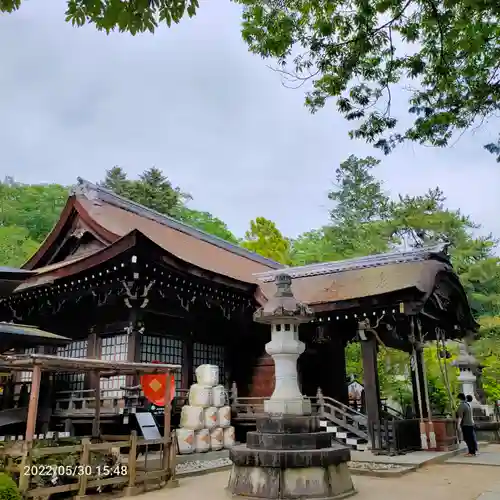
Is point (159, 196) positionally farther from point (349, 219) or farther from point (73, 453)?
point (73, 453)

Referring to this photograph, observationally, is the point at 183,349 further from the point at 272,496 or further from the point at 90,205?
the point at 272,496

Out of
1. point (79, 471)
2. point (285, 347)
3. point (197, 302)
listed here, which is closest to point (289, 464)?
point (285, 347)

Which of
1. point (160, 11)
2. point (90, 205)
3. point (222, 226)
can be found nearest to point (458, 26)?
point (160, 11)

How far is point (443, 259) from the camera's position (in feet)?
42.3

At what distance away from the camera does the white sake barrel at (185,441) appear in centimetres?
1021

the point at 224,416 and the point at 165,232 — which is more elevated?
the point at 165,232

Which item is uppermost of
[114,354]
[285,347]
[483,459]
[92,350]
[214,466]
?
[92,350]

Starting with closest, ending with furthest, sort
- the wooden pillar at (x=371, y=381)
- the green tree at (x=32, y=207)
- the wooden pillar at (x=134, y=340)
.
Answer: the wooden pillar at (x=371, y=381) < the wooden pillar at (x=134, y=340) < the green tree at (x=32, y=207)

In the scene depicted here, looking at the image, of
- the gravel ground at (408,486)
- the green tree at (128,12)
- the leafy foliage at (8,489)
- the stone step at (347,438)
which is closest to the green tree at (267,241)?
the stone step at (347,438)

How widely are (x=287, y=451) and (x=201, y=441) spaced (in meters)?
4.48

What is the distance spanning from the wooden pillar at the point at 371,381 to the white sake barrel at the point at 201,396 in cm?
359

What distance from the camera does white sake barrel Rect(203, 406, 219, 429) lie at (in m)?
10.8

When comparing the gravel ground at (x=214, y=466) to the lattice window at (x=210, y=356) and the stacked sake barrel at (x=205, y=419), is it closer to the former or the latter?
the stacked sake barrel at (x=205, y=419)

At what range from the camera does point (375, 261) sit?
46.2 ft
